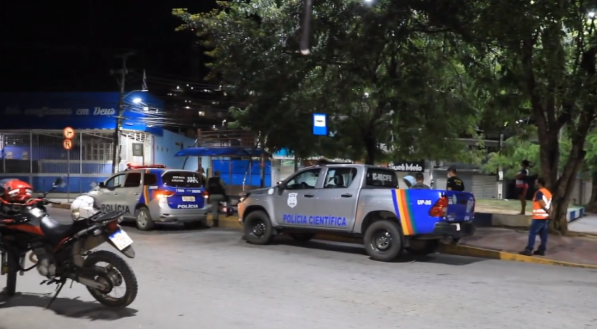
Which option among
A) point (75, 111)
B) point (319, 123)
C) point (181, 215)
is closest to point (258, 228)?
point (181, 215)

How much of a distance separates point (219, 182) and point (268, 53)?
3902mm

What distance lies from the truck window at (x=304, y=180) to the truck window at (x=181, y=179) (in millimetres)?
3692

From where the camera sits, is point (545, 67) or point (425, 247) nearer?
point (425, 247)

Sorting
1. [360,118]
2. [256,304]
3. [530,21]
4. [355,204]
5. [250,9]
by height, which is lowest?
[256,304]

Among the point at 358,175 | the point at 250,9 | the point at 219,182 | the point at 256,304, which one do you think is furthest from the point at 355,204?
the point at 250,9

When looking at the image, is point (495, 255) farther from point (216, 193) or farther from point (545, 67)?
point (216, 193)

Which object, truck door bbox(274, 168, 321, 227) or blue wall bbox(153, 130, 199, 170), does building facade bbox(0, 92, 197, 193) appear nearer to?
blue wall bbox(153, 130, 199, 170)

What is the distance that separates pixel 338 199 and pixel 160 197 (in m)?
5.23

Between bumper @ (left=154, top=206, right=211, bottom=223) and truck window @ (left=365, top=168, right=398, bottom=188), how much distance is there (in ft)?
17.9

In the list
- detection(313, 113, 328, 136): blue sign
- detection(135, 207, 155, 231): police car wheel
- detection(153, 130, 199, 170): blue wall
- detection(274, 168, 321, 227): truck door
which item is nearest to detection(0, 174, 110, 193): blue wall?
detection(153, 130, 199, 170): blue wall

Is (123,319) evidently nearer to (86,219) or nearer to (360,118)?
(86,219)

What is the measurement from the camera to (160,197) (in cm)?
1434

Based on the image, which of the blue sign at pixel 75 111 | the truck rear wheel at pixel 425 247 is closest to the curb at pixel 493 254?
the truck rear wheel at pixel 425 247

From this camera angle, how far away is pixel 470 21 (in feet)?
41.7
